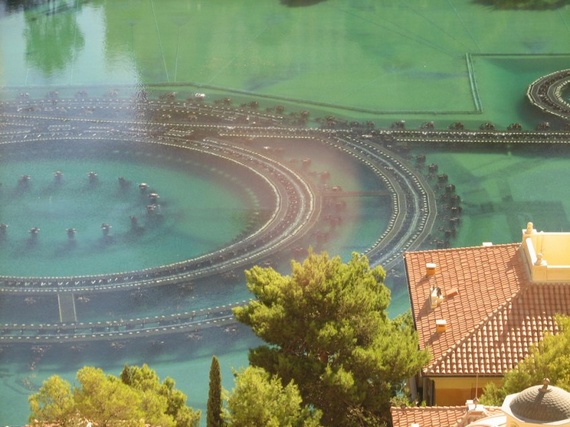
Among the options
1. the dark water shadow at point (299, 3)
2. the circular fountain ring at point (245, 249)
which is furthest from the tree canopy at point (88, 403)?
the dark water shadow at point (299, 3)

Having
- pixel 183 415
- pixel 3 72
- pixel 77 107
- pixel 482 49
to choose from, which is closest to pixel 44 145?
pixel 77 107

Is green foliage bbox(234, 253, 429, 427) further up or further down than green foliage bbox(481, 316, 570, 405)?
further up

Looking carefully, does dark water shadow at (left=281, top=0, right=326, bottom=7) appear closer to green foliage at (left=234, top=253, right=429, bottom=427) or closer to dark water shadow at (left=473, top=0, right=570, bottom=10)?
dark water shadow at (left=473, top=0, right=570, bottom=10)

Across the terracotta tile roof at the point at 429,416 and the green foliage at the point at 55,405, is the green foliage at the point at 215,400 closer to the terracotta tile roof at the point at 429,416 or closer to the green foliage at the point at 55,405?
the green foliage at the point at 55,405

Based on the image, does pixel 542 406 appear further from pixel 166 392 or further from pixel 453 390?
pixel 166 392

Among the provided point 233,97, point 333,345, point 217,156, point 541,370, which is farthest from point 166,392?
point 233,97

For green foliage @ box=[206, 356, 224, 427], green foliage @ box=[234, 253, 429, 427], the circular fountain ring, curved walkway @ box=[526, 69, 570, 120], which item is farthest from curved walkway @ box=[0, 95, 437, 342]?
green foliage @ box=[206, 356, 224, 427]
